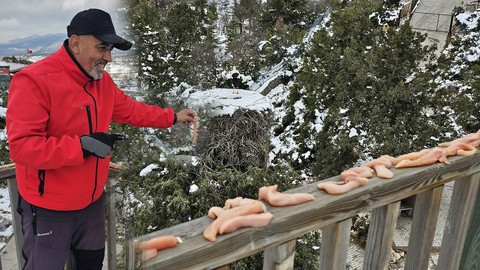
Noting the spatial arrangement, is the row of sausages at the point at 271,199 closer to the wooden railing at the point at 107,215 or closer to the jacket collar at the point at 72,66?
the jacket collar at the point at 72,66

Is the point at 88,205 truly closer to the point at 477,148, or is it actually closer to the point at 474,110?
the point at 477,148

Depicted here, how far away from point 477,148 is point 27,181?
1009 millimetres

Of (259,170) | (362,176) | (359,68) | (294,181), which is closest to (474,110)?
(359,68)

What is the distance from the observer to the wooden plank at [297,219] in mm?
458

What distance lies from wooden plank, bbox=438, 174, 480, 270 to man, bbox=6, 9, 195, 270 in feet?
2.51

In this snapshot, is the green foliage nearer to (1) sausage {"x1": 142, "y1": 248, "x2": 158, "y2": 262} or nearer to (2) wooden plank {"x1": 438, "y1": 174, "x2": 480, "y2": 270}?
(2) wooden plank {"x1": 438, "y1": 174, "x2": 480, "y2": 270}

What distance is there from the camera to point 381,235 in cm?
71

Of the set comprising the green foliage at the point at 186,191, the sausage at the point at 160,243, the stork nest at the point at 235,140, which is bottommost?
the green foliage at the point at 186,191

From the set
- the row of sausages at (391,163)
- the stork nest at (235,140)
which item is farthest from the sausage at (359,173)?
the stork nest at (235,140)

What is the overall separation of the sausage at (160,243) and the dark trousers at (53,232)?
2.18ft

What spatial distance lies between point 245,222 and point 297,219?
9 centimetres

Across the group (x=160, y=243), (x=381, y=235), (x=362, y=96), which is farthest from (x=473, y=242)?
(x=362, y=96)

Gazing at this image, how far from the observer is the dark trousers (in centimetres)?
100

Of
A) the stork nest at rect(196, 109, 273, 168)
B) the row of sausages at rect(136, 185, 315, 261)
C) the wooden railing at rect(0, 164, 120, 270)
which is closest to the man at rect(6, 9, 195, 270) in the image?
the wooden railing at rect(0, 164, 120, 270)
